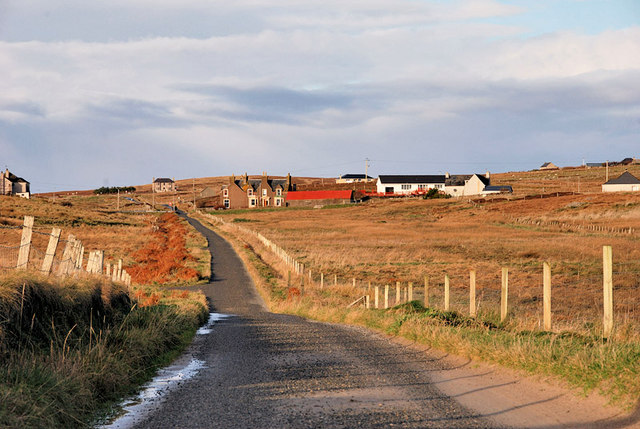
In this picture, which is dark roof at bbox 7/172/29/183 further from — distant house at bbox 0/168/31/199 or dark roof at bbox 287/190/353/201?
dark roof at bbox 287/190/353/201

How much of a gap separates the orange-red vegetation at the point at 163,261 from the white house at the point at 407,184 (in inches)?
3381

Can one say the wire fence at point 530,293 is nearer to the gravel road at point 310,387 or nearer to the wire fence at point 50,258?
the gravel road at point 310,387

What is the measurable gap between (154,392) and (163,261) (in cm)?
4441

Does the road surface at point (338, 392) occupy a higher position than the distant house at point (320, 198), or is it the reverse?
the distant house at point (320, 198)

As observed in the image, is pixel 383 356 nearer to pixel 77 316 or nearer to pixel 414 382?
pixel 414 382

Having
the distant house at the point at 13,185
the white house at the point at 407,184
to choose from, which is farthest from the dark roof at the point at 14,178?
the white house at the point at 407,184

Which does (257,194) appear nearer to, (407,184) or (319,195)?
(319,195)

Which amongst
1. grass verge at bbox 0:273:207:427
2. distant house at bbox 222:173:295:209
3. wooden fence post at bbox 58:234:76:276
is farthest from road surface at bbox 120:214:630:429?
distant house at bbox 222:173:295:209

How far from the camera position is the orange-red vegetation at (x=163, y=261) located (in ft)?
146

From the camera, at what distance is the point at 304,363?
1272 centimetres

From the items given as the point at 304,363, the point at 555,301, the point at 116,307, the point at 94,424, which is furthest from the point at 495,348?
the point at 555,301

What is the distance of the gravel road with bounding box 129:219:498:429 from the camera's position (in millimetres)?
8359

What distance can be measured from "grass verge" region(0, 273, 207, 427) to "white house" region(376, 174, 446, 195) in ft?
472

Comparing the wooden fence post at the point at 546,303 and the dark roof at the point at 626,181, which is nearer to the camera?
the wooden fence post at the point at 546,303
